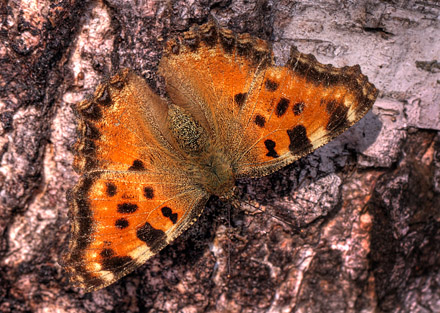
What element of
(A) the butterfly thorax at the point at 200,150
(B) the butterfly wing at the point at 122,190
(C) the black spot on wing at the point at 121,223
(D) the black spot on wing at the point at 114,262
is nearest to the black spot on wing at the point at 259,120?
(A) the butterfly thorax at the point at 200,150

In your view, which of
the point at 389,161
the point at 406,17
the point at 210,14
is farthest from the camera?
the point at 389,161

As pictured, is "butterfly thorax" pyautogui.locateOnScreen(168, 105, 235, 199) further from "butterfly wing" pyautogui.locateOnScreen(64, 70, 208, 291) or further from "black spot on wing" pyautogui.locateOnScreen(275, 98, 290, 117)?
"black spot on wing" pyautogui.locateOnScreen(275, 98, 290, 117)

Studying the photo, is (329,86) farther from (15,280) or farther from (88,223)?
(15,280)

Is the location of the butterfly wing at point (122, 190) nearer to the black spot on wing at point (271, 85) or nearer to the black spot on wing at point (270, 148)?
the black spot on wing at point (270, 148)

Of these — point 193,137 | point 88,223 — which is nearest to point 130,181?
point 88,223

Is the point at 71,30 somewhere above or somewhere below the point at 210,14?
below

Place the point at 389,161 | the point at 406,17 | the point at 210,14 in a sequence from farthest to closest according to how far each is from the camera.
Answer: the point at 389,161 → the point at 210,14 → the point at 406,17

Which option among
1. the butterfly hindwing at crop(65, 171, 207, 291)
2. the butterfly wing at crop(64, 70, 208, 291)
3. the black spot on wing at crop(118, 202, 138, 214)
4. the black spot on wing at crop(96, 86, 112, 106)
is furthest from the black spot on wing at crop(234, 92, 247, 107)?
the black spot on wing at crop(118, 202, 138, 214)
